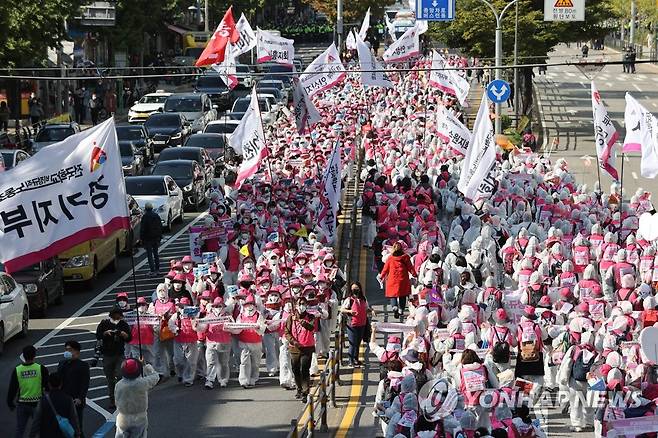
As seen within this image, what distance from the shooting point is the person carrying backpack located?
18.0 m

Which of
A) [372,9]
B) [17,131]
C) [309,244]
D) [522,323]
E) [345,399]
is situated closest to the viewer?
[522,323]

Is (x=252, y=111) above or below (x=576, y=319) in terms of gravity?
above

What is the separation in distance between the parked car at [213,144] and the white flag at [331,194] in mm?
15101

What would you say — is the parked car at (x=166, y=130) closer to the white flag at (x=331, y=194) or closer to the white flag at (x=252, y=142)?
the white flag at (x=331, y=194)

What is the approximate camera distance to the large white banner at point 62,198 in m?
14.7

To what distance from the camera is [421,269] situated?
2338 cm

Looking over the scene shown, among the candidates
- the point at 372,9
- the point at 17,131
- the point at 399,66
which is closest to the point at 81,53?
the point at 399,66

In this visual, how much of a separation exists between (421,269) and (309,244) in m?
2.39

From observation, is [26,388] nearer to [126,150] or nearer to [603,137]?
[603,137]

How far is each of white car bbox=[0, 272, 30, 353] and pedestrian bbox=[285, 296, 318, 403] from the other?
187 inches

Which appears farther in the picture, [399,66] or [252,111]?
[399,66]

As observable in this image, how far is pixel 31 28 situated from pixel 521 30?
16.4 meters

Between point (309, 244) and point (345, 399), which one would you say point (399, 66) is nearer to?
point (309, 244)

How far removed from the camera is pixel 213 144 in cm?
4312
